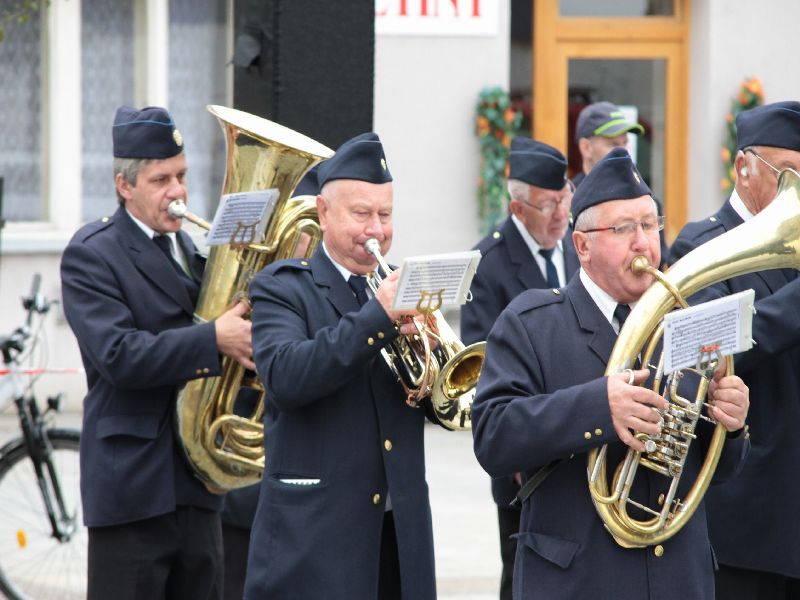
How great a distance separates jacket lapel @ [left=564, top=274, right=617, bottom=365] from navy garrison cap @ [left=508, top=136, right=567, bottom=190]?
2.28m

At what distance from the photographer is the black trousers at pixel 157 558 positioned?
4.48 m

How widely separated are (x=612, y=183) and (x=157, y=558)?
1.85m

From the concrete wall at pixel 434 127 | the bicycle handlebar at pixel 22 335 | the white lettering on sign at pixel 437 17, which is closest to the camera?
the bicycle handlebar at pixel 22 335

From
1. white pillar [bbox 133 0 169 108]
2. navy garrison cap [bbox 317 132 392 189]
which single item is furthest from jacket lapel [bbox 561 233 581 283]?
white pillar [bbox 133 0 169 108]

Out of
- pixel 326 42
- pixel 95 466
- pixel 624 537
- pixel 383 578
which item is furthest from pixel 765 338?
pixel 95 466

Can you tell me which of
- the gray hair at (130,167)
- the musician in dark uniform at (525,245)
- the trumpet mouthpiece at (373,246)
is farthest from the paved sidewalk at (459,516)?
the trumpet mouthpiece at (373,246)

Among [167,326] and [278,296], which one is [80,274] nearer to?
[167,326]

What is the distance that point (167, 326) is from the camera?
15.0 ft

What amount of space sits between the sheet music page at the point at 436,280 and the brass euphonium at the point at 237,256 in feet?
3.04

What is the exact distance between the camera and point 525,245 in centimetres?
573

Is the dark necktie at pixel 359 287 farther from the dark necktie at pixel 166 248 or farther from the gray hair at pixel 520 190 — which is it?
the gray hair at pixel 520 190

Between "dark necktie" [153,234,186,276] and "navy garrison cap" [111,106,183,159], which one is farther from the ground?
"navy garrison cap" [111,106,183,159]

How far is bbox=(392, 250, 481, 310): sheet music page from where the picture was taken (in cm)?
361

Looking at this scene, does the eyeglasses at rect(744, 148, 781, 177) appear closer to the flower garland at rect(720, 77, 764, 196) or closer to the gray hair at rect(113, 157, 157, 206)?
the gray hair at rect(113, 157, 157, 206)
